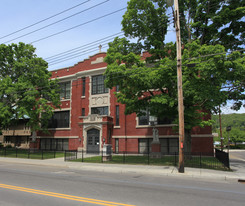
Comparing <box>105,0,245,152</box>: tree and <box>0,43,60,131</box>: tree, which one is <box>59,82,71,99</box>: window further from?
<box>105,0,245,152</box>: tree

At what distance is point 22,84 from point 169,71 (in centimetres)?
1733

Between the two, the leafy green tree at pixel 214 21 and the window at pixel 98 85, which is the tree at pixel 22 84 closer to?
the window at pixel 98 85

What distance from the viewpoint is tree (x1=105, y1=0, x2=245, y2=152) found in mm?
12812

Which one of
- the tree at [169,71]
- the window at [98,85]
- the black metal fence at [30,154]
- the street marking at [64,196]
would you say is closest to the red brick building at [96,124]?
the window at [98,85]

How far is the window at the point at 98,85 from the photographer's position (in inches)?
1141

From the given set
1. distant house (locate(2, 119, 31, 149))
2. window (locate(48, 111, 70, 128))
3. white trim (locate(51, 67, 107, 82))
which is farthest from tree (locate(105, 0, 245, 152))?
distant house (locate(2, 119, 31, 149))

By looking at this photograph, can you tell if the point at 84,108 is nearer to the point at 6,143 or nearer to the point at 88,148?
the point at 88,148

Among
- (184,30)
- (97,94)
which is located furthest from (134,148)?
(184,30)

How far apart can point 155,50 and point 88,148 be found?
1656 cm

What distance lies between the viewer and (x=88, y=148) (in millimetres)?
27109

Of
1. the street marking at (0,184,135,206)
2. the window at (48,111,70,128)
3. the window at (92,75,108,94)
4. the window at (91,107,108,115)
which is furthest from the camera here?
the window at (48,111,70,128)

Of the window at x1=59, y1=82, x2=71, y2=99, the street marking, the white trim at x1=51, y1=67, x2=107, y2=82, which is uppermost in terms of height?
the white trim at x1=51, y1=67, x2=107, y2=82

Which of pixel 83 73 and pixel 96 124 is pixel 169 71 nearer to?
pixel 96 124

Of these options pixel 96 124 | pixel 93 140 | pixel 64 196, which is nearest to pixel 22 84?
pixel 96 124
